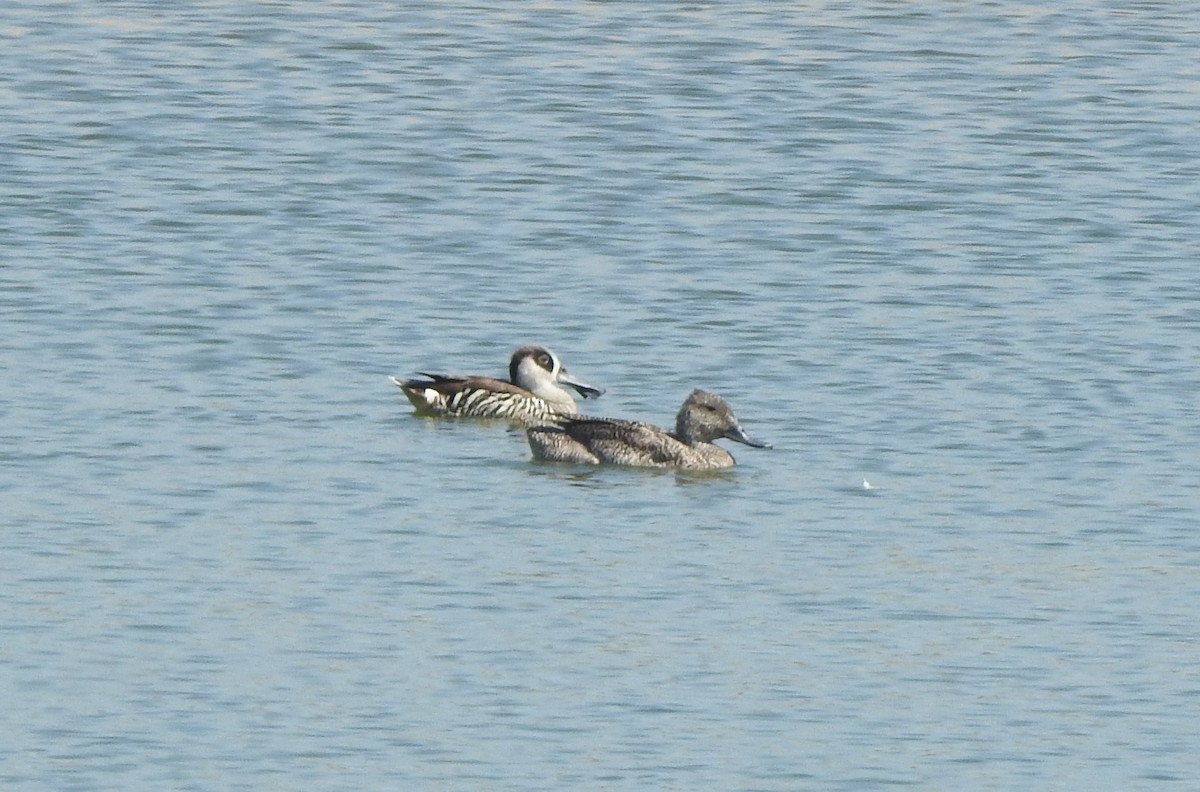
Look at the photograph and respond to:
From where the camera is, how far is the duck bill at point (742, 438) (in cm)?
1683

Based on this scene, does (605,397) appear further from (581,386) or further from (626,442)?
(626,442)

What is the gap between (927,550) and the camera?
14.6 m

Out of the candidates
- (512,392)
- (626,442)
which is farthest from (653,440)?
(512,392)

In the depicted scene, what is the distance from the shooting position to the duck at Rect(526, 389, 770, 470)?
16.9m

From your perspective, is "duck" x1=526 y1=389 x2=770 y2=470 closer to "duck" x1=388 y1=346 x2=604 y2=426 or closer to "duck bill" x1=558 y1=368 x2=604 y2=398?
"duck" x1=388 y1=346 x2=604 y2=426

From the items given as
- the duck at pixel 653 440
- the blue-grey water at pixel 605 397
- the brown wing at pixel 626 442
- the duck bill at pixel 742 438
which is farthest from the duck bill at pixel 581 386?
the duck bill at pixel 742 438

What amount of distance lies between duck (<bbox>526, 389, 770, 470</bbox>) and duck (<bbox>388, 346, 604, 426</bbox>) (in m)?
0.98

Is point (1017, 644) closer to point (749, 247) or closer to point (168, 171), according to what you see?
point (749, 247)

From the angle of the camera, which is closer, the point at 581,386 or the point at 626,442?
the point at 626,442

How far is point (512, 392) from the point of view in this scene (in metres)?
18.5

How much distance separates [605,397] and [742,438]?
219 cm

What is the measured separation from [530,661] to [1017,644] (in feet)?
6.83

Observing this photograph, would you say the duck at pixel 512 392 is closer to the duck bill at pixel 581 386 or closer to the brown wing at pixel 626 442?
the duck bill at pixel 581 386

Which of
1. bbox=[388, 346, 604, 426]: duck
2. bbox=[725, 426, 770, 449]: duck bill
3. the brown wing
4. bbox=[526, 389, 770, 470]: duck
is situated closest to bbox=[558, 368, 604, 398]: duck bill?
bbox=[388, 346, 604, 426]: duck
